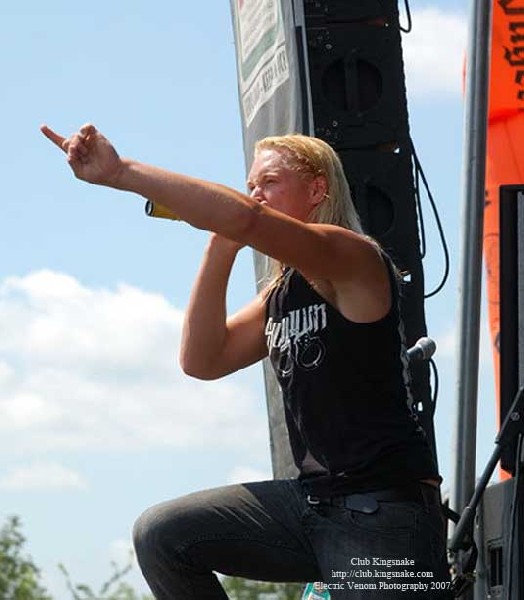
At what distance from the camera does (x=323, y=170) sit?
3469 mm

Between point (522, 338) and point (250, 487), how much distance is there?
1.07m

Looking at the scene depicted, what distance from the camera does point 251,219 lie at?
296cm

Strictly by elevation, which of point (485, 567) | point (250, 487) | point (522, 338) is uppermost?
point (522, 338)

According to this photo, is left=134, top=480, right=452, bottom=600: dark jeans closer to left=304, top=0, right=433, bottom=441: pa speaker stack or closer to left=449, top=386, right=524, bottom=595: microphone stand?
left=449, top=386, right=524, bottom=595: microphone stand

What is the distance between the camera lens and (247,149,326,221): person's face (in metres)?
3.42

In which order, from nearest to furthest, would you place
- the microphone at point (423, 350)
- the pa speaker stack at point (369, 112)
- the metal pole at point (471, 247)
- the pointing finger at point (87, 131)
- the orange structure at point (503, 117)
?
the pointing finger at point (87, 131) < the microphone at point (423, 350) < the metal pole at point (471, 247) < the pa speaker stack at point (369, 112) < the orange structure at point (503, 117)

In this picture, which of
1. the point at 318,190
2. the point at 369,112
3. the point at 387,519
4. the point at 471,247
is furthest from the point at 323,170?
the point at 369,112

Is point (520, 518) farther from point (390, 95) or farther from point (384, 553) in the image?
point (390, 95)

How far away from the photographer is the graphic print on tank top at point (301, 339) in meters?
3.25

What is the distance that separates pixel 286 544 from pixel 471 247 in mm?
1488

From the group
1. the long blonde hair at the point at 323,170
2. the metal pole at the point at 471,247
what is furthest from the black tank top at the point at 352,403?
the metal pole at the point at 471,247

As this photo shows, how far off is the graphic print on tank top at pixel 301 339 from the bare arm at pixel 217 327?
0.72 ft

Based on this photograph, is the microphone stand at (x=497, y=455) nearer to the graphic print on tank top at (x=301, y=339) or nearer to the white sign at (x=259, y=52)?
the graphic print on tank top at (x=301, y=339)

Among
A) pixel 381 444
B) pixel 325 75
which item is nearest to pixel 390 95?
pixel 325 75
